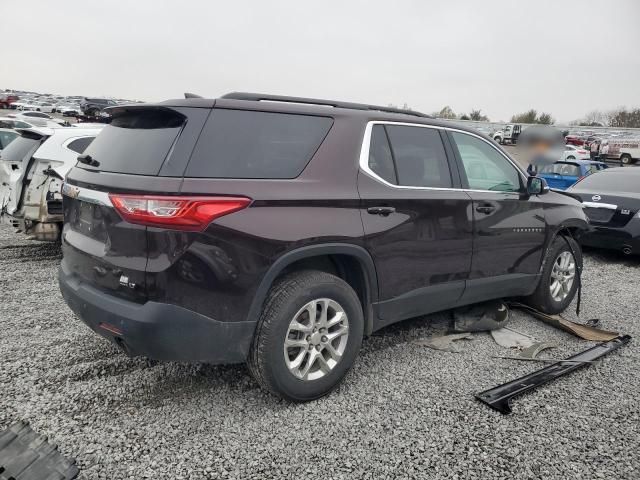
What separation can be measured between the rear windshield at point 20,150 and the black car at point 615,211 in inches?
275

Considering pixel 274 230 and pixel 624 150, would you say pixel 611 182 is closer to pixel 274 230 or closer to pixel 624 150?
pixel 274 230

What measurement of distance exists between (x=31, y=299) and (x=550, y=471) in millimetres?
4567

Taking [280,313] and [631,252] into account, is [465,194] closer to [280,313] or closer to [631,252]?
[280,313]

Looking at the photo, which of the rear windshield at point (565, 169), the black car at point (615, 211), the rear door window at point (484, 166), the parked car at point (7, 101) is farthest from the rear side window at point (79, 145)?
the parked car at point (7, 101)

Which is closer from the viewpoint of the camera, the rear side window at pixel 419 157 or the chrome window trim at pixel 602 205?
the rear side window at pixel 419 157

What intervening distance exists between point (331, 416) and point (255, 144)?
5.37 feet

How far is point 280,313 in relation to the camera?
2.70 metres

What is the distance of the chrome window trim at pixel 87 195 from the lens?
261 centimetres

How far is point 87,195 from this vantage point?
2.78 metres

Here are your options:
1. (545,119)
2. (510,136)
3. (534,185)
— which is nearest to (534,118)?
(545,119)

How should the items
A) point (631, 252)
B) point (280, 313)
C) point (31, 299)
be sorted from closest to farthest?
point (280, 313) < point (31, 299) < point (631, 252)

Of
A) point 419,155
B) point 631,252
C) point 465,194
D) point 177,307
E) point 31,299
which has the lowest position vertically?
point 31,299

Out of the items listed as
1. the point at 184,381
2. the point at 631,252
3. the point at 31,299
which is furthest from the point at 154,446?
the point at 631,252

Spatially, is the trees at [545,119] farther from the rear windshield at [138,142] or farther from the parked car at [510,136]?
the rear windshield at [138,142]
